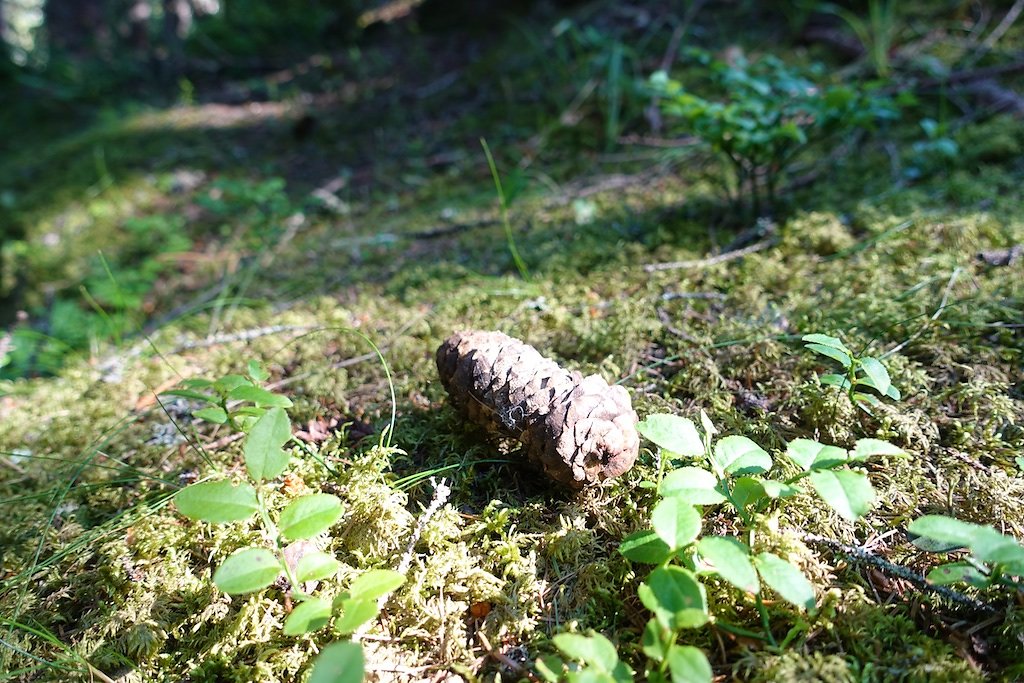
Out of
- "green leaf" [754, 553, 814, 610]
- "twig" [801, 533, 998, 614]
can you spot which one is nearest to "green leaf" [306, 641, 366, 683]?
"green leaf" [754, 553, 814, 610]

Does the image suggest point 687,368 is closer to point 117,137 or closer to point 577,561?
point 577,561

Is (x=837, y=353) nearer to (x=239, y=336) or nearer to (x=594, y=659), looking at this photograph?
(x=594, y=659)

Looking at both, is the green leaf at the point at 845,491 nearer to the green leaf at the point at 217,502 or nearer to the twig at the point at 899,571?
the twig at the point at 899,571

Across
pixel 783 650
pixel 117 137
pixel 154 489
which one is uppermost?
pixel 117 137

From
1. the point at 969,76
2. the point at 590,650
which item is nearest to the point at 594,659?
the point at 590,650

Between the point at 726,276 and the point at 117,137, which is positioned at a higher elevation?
the point at 117,137

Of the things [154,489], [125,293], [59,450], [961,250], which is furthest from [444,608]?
[125,293]

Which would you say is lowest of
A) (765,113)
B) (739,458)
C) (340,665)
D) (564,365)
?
(564,365)

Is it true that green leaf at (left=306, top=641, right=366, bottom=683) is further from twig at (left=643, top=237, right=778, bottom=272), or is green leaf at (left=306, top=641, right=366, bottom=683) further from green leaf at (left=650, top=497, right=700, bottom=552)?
twig at (left=643, top=237, right=778, bottom=272)
